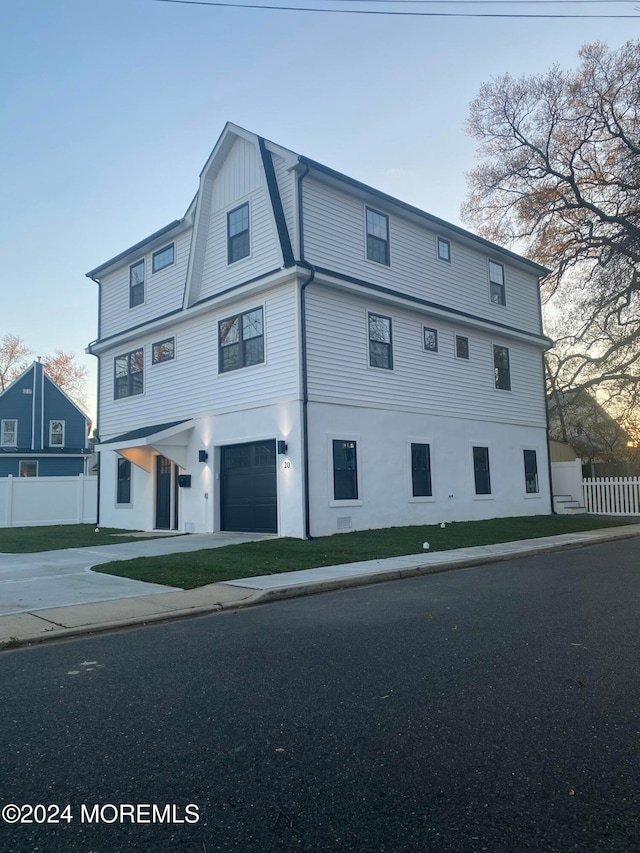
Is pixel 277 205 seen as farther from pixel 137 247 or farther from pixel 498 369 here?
pixel 498 369

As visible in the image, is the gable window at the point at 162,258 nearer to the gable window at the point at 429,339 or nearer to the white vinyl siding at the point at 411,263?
the white vinyl siding at the point at 411,263

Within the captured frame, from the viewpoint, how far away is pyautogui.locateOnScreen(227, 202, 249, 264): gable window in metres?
17.4

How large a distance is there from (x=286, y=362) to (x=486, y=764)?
42.9ft

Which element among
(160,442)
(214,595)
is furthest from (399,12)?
(214,595)

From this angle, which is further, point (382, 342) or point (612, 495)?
point (612, 495)

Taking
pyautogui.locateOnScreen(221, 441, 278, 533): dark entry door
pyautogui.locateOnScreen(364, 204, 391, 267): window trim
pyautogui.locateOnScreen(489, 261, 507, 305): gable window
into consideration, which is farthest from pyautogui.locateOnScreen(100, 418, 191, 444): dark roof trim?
pyautogui.locateOnScreen(489, 261, 507, 305): gable window

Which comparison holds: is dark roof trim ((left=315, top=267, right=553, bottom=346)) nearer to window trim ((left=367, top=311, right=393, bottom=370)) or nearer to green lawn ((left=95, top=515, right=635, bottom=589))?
window trim ((left=367, top=311, right=393, bottom=370))

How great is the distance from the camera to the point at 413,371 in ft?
62.5

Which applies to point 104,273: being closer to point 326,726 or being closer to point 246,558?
point 246,558

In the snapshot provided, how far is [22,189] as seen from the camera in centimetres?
1733

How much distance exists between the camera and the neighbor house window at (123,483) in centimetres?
2158

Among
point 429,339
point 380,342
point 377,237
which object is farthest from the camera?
point 429,339

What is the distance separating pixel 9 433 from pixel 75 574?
3035cm

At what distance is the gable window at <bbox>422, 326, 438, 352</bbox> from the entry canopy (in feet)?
23.6
